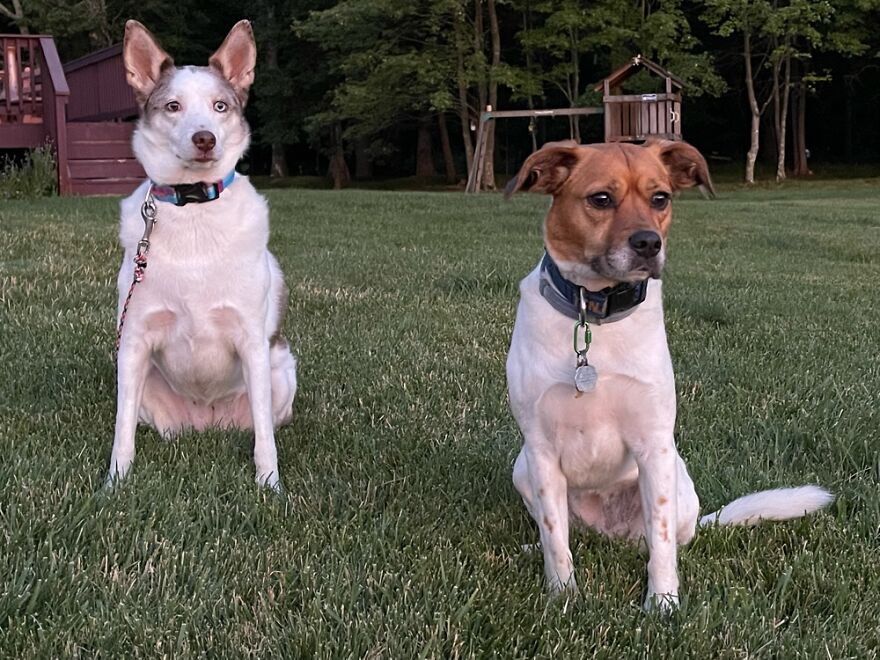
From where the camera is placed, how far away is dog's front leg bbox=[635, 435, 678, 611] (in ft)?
7.98

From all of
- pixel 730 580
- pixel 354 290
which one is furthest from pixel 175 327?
pixel 354 290

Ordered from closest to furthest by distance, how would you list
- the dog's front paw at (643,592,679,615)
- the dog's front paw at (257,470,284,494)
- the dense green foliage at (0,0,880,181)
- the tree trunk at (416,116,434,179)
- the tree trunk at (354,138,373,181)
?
1. the dog's front paw at (643,592,679,615)
2. the dog's front paw at (257,470,284,494)
3. the dense green foliage at (0,0,880,181)
4. the tree trunk at (416,116,434,179)
5. the tree trunk at (354,138,373,181)

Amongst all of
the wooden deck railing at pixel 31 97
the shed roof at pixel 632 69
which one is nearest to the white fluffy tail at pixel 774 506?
the wooden deck railing at pixel 31 97

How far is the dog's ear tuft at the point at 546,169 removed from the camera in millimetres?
2623

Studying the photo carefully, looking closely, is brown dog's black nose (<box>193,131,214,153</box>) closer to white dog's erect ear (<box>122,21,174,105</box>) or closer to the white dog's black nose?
the white dog's black nose

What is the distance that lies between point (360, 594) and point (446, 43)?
99.5ft

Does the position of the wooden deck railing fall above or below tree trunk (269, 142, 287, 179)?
below

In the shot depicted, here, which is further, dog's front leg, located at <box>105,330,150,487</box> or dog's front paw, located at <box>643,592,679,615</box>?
dog's front leg, located at <box>105,330,150,487</box>

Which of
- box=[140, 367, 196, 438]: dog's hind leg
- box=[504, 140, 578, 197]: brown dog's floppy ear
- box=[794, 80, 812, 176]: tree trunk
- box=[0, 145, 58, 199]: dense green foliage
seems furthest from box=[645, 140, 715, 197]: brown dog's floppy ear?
box=[794, 80, 812, 176]: tree trunk

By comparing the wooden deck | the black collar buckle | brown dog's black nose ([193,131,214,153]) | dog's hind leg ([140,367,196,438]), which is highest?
the wooden deck

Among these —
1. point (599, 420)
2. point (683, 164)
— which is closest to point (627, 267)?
point (599, 420)

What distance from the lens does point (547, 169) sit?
106 inches

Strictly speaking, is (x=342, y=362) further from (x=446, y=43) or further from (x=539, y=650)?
(x=446, y=43)

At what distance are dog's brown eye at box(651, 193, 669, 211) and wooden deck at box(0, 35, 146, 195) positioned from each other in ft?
39.1
